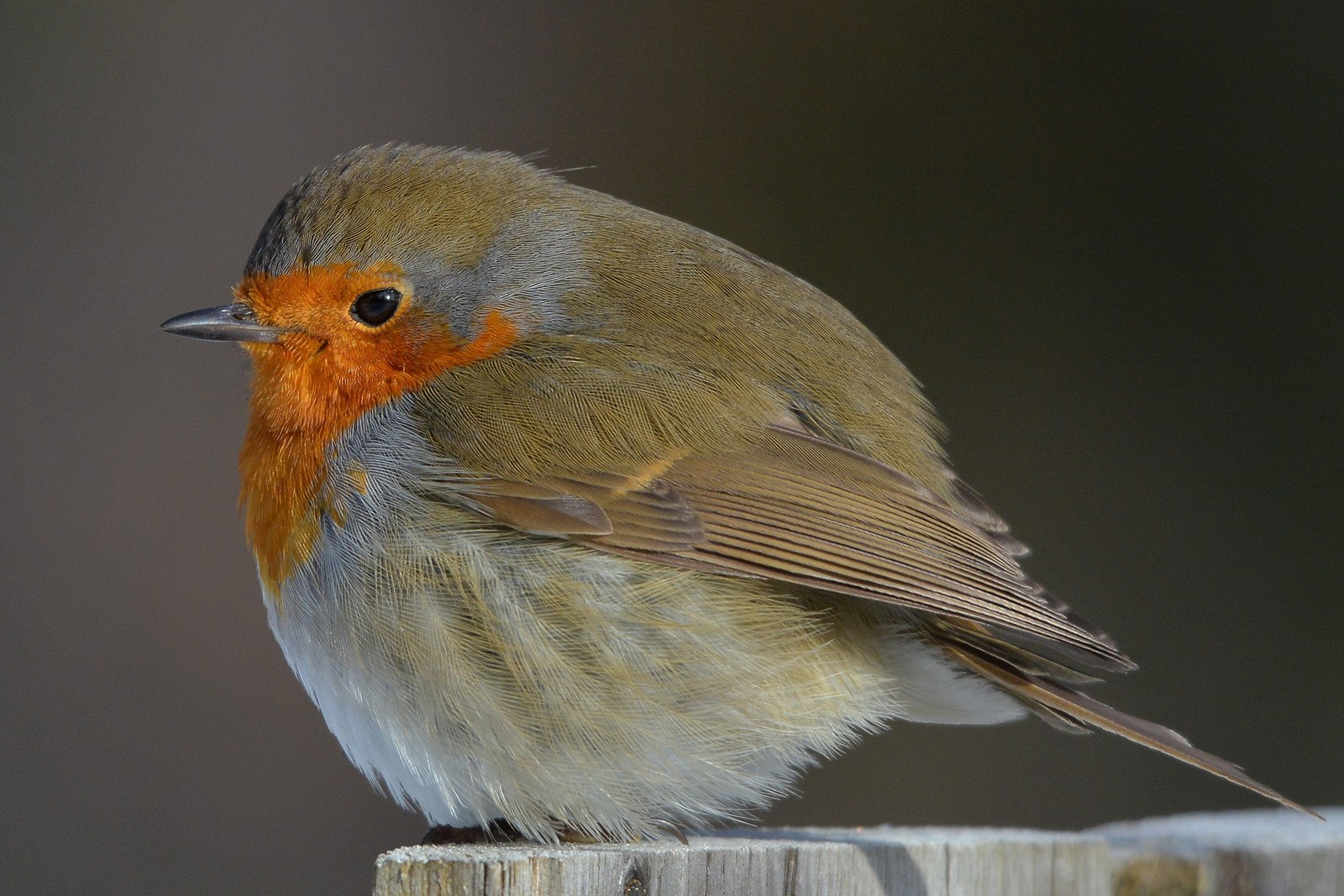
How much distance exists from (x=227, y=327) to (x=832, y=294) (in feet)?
9.17

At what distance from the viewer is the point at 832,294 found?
532 cm

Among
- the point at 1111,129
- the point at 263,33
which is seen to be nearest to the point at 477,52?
the point at 263,33

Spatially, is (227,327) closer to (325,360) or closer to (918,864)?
(325,360)

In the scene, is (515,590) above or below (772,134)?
below

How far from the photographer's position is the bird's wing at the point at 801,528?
2.52 metres

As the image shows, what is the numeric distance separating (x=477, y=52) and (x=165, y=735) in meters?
2.60

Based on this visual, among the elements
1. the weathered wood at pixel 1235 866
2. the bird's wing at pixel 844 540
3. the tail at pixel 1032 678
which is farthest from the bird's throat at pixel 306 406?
the weathered wood at pixel 1235 866

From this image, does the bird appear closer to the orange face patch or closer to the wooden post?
the orange face patch

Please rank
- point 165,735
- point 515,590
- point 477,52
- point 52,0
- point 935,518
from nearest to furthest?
point 515,590 < point 935,518 < point 165,735 < point 52,0 < point 477,52

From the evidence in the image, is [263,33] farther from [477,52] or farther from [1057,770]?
[1057,770]

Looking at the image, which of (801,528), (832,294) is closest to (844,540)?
(801,528)

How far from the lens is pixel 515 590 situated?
252 centimetres

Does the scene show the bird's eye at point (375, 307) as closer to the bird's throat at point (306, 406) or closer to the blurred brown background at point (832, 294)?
the bird's throat at point (306, 406)

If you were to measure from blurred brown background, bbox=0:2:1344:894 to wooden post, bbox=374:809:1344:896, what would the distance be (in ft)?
7.86
